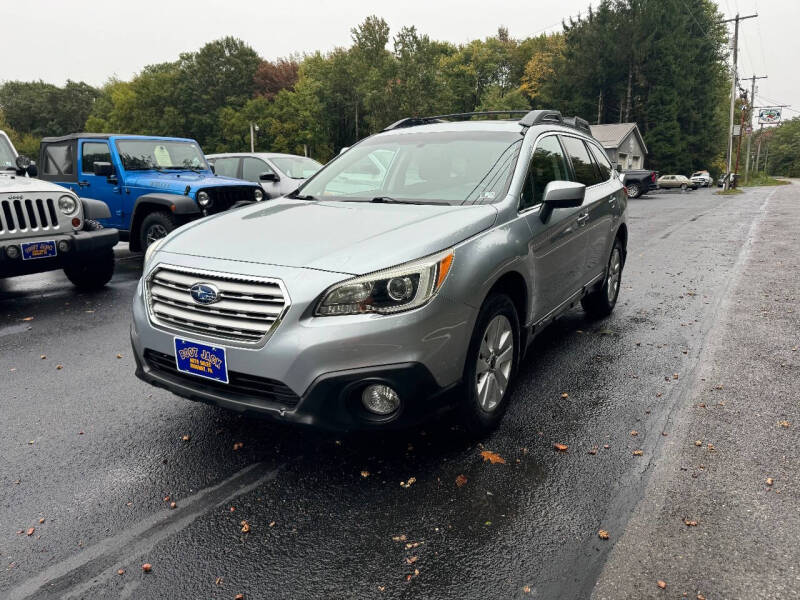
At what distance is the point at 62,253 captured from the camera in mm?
6469

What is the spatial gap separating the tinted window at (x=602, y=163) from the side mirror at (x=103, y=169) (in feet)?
23.1

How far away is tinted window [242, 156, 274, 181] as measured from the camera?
42.1ft

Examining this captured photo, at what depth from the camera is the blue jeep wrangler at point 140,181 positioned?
8.88 meters

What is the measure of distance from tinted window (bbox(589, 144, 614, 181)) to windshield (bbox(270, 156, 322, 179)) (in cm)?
789

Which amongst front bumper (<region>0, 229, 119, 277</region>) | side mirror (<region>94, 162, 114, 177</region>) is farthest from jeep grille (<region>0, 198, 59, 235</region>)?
side mirror (<region>94, 162, 114, 177</region>)

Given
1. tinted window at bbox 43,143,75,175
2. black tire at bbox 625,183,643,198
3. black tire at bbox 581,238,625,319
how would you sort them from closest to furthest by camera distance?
black tire at bbox 581,238,625,319 < tinted window at bbox 43,143,75,175 < black tire at bbox 625,183,643,198

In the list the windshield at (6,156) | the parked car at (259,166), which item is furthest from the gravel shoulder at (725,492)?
the parked car at (259,166)

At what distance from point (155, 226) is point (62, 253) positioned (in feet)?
8.16

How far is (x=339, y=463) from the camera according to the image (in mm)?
3143

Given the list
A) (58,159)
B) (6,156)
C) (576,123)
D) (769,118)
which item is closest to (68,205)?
(6,156)

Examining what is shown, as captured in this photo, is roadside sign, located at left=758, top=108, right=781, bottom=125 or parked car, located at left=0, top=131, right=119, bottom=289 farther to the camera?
roadside sign, located at left=758, top=108, right=781, bottom=125

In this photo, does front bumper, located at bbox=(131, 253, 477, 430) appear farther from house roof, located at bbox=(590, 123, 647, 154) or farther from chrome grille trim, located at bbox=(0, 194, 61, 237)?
house roof, located at bbox=(590, 123, 647, 154)

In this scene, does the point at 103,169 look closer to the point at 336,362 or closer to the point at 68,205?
the point at 68,205

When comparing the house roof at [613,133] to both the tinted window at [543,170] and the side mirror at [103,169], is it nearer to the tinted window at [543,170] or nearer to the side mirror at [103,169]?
the side mirror at [103,169]
